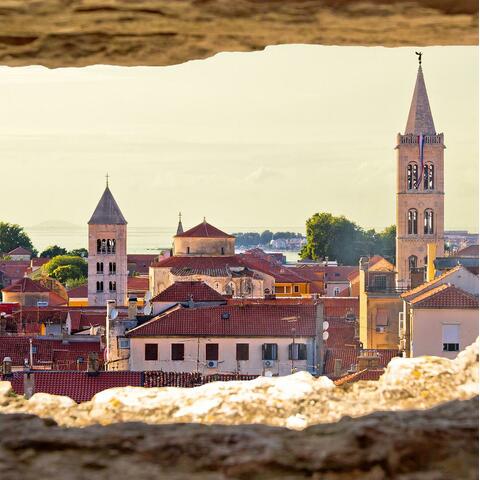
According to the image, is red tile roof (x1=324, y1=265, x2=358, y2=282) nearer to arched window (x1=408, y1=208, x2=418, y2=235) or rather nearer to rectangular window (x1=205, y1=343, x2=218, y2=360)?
arched window (x1=408, y1=208, x2=418, y2=235)

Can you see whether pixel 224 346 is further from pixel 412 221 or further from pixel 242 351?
pixel 412 221

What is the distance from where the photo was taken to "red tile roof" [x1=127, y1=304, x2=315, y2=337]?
2880 cm

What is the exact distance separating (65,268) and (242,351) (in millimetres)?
63630

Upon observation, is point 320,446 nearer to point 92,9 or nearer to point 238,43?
point 238,43

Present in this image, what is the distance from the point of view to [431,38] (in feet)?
9.15

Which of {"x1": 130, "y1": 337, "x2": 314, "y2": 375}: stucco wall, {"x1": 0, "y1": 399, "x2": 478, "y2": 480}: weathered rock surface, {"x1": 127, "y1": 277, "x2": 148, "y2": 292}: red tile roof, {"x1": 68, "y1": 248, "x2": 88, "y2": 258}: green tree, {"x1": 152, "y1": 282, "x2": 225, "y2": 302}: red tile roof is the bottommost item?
{"x1": 130, "y1": 337, "x2": 314, "y2": 375}: stucco wall

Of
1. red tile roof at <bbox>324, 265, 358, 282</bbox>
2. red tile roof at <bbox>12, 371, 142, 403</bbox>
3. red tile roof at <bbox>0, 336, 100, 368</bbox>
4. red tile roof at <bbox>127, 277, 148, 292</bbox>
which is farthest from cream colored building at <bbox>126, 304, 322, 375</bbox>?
red tile roof at <bbox>324, 265, 358, 282</bbox>

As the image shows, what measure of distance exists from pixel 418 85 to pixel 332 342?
39.6 meters

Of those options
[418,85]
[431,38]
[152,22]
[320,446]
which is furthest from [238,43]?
[418,85]

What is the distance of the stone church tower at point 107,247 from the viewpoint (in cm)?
7481

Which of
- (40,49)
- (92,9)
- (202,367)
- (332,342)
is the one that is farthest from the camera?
(332,342)

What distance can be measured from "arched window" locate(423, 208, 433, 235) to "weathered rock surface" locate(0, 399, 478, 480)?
68935 millimetres

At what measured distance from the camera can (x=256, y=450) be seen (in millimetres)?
2812

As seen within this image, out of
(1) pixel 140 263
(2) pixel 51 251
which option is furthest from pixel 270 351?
(2) pixel 51 251
